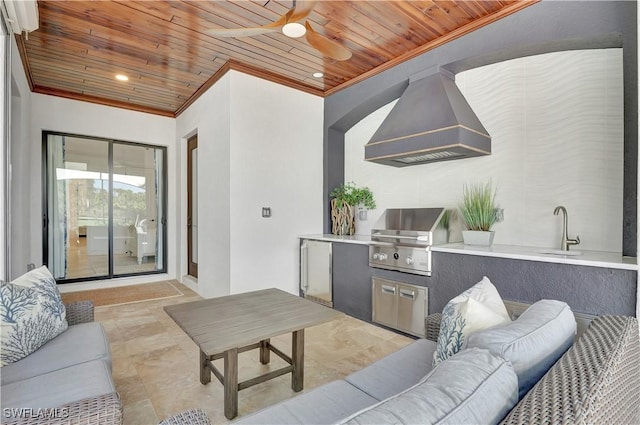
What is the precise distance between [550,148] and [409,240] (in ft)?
4.43

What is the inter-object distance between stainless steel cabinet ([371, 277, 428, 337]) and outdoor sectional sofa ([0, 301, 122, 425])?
7.25 feet

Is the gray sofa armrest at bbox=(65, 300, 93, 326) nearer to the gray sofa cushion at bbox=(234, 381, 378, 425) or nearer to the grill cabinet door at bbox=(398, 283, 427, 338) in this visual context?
the gray sofa cushion at bbox=(234, 381, 378, 425)

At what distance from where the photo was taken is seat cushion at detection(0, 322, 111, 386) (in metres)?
1.38

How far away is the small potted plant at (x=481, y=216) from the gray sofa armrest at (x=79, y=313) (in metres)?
2.85

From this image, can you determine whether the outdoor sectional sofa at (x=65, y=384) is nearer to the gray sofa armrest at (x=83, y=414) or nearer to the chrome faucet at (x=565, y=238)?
the gray sofa armrest at (x=83, y=414)

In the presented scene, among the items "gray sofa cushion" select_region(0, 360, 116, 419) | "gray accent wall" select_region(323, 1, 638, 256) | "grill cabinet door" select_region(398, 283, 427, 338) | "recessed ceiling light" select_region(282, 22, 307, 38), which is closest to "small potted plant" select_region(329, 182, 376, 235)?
"gray accent wall" select_region(323, 1, 638, 256)

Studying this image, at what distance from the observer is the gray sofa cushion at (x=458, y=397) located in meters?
0.60

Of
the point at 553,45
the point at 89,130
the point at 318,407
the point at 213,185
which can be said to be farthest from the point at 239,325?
the point at 89,130

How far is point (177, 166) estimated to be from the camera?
5148 mm

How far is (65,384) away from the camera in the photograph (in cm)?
129

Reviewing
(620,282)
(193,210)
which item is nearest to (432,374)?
(620,282)

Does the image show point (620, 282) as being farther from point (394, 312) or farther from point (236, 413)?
point (236, 413)

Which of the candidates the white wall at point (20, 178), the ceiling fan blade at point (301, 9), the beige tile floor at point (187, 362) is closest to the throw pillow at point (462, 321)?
the beige tile floor at point (187, 362)

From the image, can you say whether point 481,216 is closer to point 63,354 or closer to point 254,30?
point 254,30
